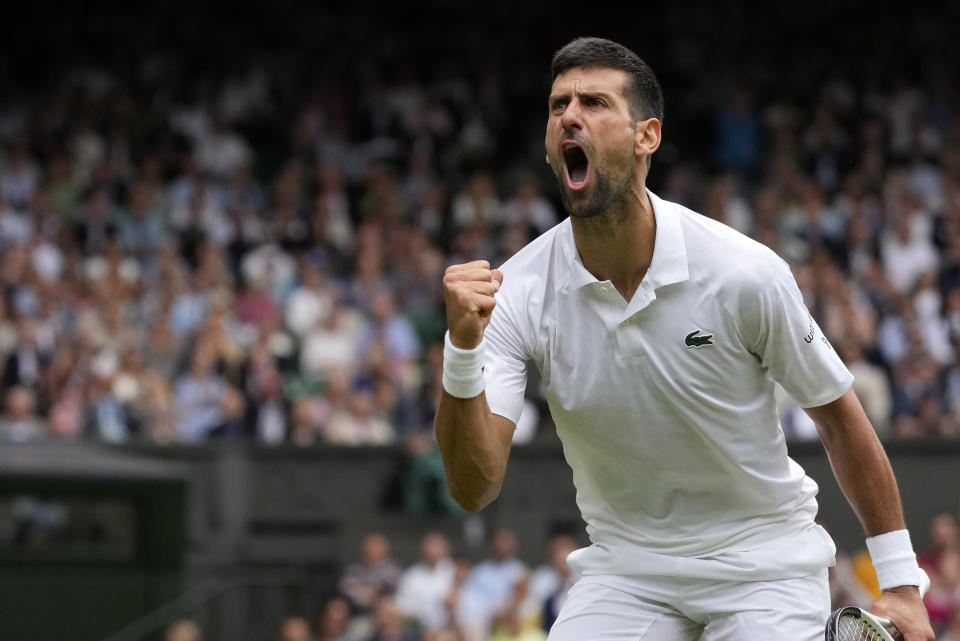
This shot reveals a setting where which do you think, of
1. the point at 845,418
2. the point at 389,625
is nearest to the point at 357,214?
the point at 389,625

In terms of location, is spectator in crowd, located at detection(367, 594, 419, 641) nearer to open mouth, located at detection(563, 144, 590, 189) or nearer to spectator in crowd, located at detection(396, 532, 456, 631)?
spectator in crowd, located at detection(396, 532, 456, 631)

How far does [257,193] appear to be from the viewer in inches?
621

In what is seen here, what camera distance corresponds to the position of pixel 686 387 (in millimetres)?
4008

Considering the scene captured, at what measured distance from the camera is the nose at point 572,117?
3957mm

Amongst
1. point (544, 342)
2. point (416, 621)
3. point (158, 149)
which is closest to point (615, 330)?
point (544, 342)

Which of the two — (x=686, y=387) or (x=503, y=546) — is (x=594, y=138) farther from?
(x=503, y=546)

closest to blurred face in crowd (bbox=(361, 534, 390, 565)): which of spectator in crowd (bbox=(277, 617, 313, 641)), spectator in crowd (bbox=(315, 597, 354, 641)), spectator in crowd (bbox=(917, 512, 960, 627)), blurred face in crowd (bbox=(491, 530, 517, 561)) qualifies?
spectator in crowd (bbox=(315, 597, 354, 641))

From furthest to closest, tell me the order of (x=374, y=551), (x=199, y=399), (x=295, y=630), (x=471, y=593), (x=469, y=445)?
(x=199, y=399), (x=374, y=551), (x=471, y=593), (x=295, y=630), (x=469, y=445)

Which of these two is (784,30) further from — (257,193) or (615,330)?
(615,330)

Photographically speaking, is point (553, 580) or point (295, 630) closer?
point (553, 580)

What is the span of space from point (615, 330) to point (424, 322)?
966cm

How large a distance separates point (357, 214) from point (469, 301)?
12076 millimetres

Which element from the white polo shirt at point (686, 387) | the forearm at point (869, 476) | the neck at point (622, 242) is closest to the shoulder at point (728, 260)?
the white polo shirt at point (686, 387)

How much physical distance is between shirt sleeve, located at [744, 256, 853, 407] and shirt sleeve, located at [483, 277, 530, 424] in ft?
2.01
